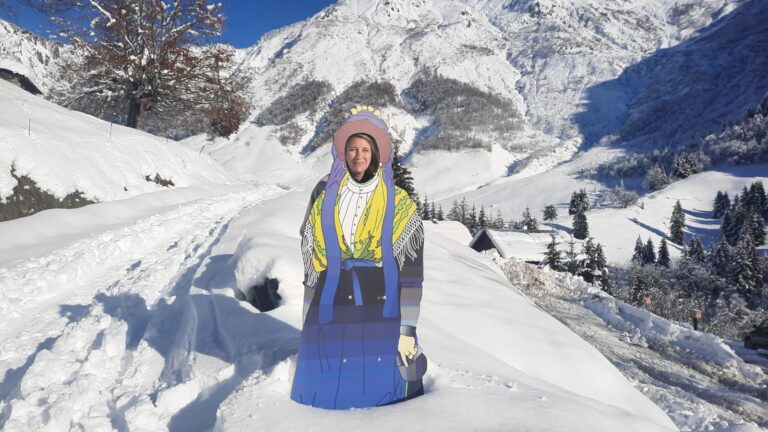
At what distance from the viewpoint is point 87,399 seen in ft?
10.4

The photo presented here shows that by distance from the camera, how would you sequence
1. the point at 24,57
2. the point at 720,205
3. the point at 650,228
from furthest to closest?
the point at 720,205, the point at 650,228, the point at 24,57

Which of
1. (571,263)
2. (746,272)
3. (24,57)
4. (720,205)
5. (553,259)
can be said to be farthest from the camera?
(720,205)

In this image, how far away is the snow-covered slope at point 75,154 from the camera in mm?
8547

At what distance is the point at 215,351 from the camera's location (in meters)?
3.83

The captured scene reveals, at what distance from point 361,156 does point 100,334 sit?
3535 millimetres

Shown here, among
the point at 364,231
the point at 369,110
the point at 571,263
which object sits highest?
the point at 369,110

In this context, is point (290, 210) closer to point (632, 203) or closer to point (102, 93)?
point (102, 93)

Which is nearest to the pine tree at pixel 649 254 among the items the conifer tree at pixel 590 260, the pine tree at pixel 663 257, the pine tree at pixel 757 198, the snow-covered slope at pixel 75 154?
the pine tree at pixel 663 257

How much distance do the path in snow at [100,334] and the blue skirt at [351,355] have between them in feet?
3.23

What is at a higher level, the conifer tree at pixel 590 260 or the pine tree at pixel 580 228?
the pine tree at pixel 580 228

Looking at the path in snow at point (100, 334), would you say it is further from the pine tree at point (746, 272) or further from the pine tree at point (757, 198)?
the pine tree at point (757, 198)

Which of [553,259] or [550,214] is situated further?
[550,214]

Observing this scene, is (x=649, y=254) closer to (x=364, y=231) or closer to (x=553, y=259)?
(x=553, y=259)

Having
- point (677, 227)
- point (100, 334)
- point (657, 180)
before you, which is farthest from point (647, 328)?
point (657, 180)
